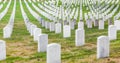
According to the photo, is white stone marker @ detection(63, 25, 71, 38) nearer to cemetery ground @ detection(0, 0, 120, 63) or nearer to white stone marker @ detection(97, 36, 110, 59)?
cemetery ground @ detection(0, 0, 120, 63)

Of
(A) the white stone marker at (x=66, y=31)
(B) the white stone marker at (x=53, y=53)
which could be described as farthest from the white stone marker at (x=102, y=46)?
(A) the white stone marker at (x=66, y=31)

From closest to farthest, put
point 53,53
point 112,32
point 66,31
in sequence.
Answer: point 53,53
point 112,32
point 66,31

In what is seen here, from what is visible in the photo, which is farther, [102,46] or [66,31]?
[66,31]

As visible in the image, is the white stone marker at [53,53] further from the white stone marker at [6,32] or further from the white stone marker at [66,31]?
the white stone marker at [6,32]

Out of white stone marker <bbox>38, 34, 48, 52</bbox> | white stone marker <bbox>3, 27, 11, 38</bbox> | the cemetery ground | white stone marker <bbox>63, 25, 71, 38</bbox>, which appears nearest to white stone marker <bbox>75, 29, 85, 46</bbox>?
the cemetery ground

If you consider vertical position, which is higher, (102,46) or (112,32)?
(112,32)

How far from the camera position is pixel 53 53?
10078mm

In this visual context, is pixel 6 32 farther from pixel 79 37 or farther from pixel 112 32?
pixel 112 32

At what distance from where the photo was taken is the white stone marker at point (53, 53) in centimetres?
998

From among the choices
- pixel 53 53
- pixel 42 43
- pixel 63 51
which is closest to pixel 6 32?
pixel 42 43

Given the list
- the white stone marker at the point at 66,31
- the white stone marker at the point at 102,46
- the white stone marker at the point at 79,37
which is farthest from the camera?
the white stone marker at the point at 66,31

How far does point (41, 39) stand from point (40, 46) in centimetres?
29

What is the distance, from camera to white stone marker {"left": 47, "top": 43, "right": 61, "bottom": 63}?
998 cm

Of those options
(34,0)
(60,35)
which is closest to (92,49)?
(60,35)
